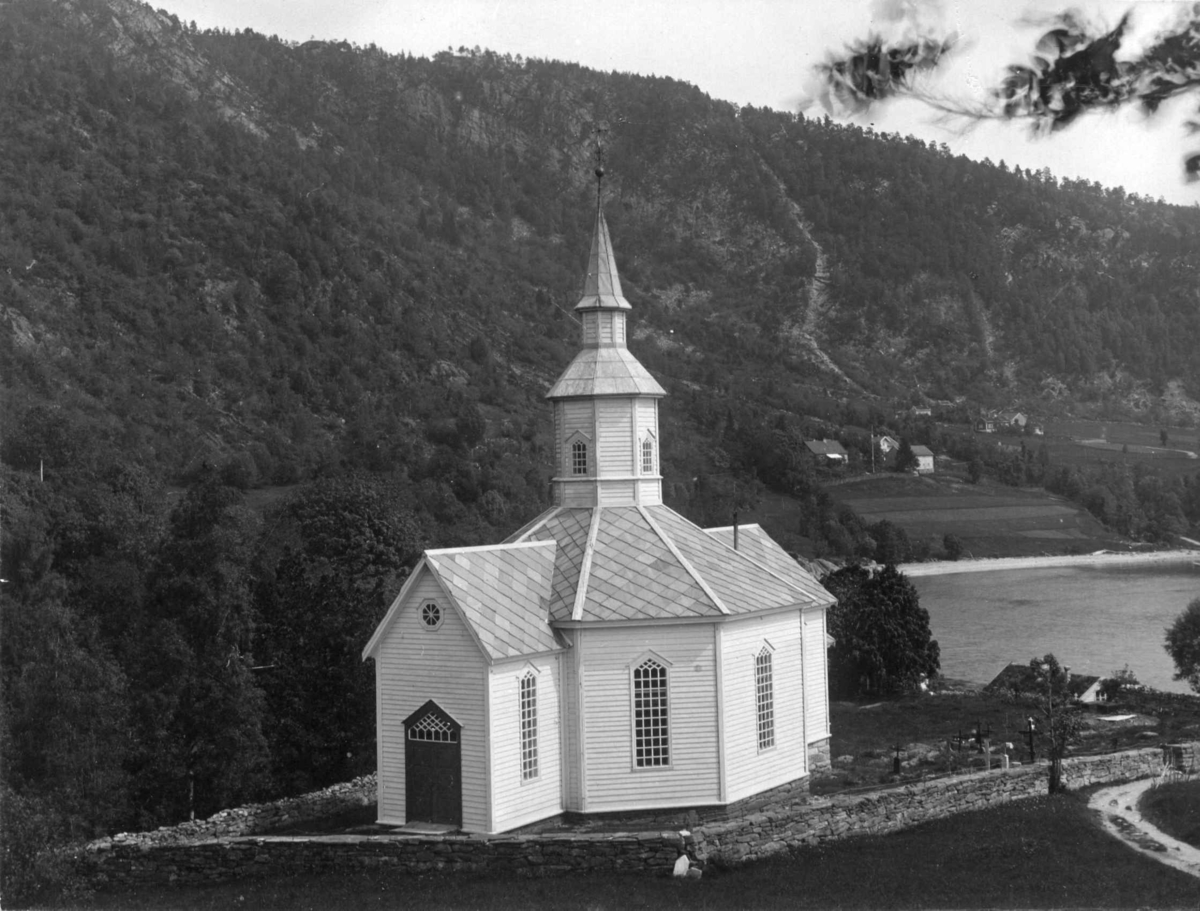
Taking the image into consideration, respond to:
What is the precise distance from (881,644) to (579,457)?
3217 cm

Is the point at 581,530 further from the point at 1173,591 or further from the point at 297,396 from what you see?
the point at 1173,591

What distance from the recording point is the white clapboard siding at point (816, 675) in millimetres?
36781

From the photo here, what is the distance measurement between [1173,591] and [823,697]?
86.7 meters

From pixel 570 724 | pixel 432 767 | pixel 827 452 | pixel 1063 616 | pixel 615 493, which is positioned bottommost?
pixel 432 767

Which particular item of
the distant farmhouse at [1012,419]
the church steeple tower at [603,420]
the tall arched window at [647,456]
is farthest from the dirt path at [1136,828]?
the distant farmhouse at [1012,419]

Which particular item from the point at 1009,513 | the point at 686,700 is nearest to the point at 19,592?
the point at 686,700

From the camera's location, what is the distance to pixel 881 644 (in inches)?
2422

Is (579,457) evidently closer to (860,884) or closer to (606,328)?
(606,328)

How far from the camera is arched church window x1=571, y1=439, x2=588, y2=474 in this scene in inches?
1313

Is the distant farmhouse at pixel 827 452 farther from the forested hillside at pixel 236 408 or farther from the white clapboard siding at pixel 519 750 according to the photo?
the white clapboard siding at pixel 519 750

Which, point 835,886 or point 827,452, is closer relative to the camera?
point 835,886

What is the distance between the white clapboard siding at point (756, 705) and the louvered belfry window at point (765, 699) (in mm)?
140

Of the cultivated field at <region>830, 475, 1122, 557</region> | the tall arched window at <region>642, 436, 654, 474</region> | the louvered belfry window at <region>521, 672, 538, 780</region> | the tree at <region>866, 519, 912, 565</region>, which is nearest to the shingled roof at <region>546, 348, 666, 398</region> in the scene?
the tall arched window at <region>642, 436, 654, 474</region>

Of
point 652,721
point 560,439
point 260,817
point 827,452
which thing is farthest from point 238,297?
point 652,721
